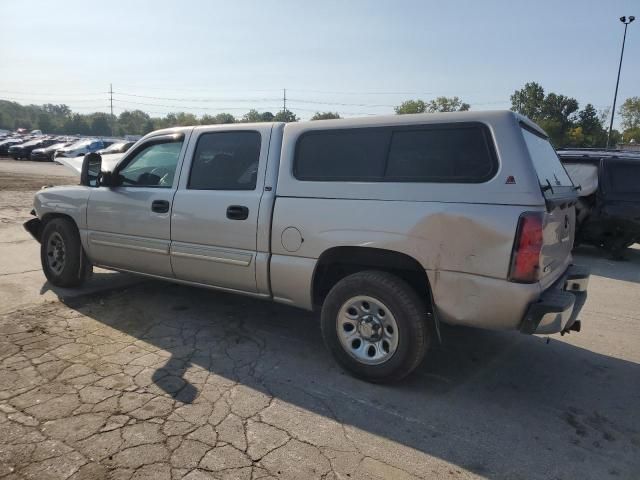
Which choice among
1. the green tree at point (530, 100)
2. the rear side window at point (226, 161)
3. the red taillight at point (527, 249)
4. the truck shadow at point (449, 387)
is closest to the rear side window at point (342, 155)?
the rear side window at point (226, 161)

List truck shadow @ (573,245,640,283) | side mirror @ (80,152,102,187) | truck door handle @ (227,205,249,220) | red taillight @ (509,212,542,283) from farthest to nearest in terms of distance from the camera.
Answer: truck shadow @ (573,245,640,283) → side mirror @ (80,152,102,187) → truck door handle @ (227,205,249,220) → red taillight @ (509,212,542,283)

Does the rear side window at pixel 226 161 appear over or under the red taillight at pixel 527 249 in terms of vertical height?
over

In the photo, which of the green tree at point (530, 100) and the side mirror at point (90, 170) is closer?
the side mirror at point (90, 170)

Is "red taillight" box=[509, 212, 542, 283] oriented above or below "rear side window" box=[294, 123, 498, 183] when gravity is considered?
below

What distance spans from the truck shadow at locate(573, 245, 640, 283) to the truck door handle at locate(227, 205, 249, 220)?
613cm

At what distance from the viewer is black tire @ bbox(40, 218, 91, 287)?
5.34 m

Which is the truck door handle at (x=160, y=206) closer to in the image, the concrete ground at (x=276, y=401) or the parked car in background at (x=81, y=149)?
the concrete ground at (x=276, y=401)

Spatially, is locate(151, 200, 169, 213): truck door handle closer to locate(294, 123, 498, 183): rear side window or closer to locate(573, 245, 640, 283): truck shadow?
locate(294, 123, 498, 183): rear side window

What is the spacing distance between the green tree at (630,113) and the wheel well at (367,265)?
93.9 m

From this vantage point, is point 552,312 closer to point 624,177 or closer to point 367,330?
point 367,330

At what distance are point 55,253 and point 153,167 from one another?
180 cm

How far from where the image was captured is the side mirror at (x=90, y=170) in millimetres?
5160

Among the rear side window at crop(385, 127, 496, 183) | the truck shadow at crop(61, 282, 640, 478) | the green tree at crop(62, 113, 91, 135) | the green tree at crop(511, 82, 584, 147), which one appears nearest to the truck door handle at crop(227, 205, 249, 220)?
the truck shadow at crop(61, 282, 640, 478)

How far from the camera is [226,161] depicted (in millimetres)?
4336
